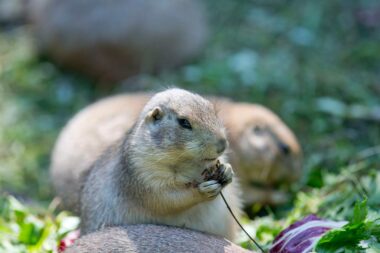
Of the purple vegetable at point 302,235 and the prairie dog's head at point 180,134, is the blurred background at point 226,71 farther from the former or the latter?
the prairie dog's head at point 180,134

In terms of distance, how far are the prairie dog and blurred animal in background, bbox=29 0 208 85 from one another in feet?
14.1

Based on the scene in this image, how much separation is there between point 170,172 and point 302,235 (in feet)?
2.73

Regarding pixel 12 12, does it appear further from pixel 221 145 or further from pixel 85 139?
pixel 221 145

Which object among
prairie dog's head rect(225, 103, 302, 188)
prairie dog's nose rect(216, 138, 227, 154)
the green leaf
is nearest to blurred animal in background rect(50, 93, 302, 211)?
prairie dog's head rect(225, 103, 302, 188)

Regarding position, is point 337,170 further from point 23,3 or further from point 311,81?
point 23,3

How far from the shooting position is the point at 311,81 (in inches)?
331

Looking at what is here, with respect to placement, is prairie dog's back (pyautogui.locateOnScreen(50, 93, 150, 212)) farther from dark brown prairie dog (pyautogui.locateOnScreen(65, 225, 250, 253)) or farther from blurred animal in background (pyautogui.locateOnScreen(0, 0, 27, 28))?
blurred animal in background (pyautogui.locateOnScreen(0, 0, 27, 28))

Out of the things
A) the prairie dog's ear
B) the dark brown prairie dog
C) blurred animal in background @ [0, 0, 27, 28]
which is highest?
blurred animal in background @ [0, 0, 27, 28]

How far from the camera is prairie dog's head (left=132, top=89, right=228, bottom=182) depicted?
13.3 ft

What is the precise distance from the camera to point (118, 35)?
28.8 feet

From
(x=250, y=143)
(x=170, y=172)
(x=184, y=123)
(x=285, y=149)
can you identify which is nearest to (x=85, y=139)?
(x=250, y=143)

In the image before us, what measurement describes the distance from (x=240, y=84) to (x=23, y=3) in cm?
371

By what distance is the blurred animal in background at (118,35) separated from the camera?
880 cm

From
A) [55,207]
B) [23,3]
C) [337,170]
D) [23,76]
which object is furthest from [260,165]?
[23,3]
